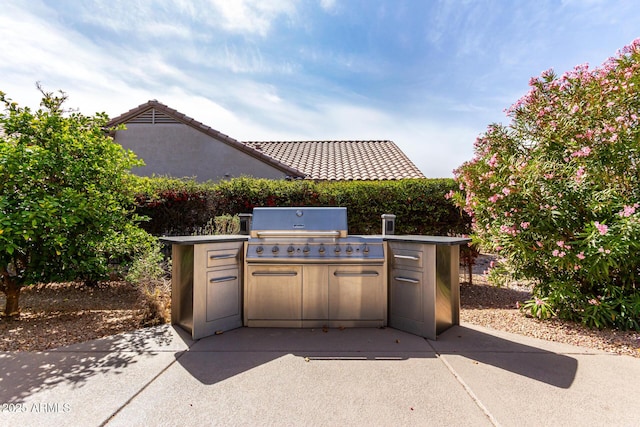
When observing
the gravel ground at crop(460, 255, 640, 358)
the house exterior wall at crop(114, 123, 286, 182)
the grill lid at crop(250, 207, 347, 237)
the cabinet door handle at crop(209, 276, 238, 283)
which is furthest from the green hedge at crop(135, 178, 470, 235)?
the house exterior wall at crop(114, 123, 286, 182)

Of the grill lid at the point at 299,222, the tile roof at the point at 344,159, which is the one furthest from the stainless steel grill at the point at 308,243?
the tile roof at the point at 344,159

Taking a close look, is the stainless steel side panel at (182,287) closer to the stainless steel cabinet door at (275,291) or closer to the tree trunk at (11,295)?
the stainless steel cabinet door at (275,291)

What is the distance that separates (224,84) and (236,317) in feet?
16.9

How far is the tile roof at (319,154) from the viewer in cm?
1005

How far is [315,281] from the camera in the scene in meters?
3.65

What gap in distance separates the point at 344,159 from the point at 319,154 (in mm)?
1345

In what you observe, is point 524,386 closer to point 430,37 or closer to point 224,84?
point 430,37

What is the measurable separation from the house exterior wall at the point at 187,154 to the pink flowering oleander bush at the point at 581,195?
24.1ft

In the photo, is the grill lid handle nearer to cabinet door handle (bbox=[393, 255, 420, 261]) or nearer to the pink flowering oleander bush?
cabinet door handle (bbox=[393, 255, 420, 261])

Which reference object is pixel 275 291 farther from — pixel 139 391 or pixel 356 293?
pixel 139 391

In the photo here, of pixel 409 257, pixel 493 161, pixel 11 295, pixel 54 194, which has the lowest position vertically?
pixel 11 295

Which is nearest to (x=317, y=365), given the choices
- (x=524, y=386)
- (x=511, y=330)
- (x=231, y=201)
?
(x=524, y=386)

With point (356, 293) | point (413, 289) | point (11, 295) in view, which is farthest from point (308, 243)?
point (11, 295)

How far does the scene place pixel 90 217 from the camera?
392 cm
